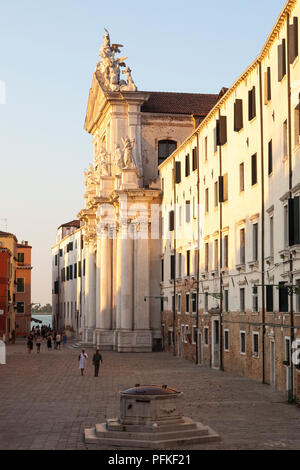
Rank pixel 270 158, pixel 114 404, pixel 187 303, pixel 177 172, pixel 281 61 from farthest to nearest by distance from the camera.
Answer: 1. pixel 177 172
2. pixel 187 303
3. pixel 270 158
4. pixel 281 61
5. pixel 114 404

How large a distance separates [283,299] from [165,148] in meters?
34.4

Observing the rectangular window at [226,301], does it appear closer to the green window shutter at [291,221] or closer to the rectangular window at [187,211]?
the rectangular window at [187,211]

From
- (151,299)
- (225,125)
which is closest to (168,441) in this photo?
(225,125)

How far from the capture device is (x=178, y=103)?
62.1 meters

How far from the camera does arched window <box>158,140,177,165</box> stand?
6109 centimetres

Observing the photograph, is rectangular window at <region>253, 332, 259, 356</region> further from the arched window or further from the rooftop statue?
the rooftop statue

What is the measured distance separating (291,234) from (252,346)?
26.4 feet

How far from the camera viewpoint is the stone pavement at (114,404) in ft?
61.3

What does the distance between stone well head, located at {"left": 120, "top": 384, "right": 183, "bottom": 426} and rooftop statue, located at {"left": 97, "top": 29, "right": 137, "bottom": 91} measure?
45.1 meters

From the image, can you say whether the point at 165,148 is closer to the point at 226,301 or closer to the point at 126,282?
the point at 126,282

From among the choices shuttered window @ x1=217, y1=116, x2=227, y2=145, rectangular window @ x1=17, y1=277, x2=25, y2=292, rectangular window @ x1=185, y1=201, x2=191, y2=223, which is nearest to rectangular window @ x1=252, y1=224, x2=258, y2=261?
shuttered window @ x1=217, y1=116, x2=227, y2=145

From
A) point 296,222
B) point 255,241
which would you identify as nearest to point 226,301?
point 255,241

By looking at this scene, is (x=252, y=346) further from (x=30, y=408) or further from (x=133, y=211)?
(x=133, y=211)

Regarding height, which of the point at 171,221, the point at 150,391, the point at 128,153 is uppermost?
the point at 128,153
